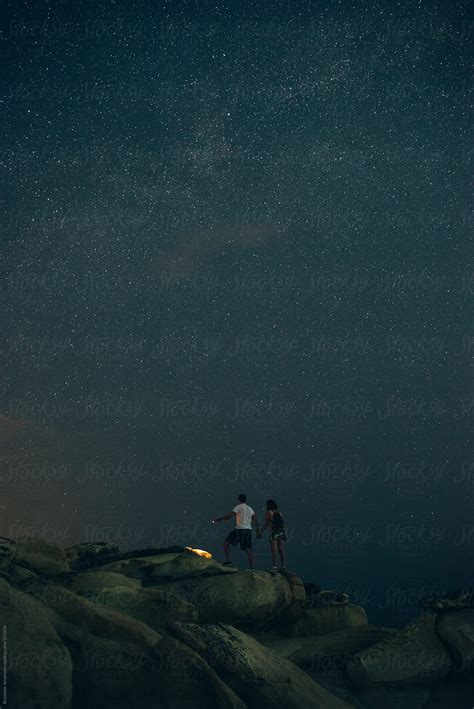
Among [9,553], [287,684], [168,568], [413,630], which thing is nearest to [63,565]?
[9,553]

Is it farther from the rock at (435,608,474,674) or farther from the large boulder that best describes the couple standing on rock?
the rock at (435,608,474,674)

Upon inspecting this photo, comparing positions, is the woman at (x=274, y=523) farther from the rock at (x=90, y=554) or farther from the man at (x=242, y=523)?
the rock at (x=90, y=554)

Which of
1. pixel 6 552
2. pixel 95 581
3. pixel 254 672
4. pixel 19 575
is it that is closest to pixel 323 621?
pixel 254 672

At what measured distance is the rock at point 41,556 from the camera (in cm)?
2372

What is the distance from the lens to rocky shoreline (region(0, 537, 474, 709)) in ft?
58.4

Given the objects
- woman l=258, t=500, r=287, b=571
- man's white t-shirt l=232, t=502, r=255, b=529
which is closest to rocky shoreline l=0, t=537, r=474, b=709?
woman l=258, t=500, r=287, b=571

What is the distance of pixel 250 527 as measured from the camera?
25.4 m

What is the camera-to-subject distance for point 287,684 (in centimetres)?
1891

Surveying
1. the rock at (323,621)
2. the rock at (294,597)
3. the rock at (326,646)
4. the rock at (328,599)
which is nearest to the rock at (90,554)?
the rock at (294,597)

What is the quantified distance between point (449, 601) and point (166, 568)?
11469mm

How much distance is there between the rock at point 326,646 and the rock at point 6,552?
960 centimetres

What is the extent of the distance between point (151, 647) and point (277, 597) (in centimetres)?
732

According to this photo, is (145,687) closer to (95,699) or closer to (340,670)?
(95,699)

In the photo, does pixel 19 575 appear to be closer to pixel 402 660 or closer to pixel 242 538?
pixel 242 538
